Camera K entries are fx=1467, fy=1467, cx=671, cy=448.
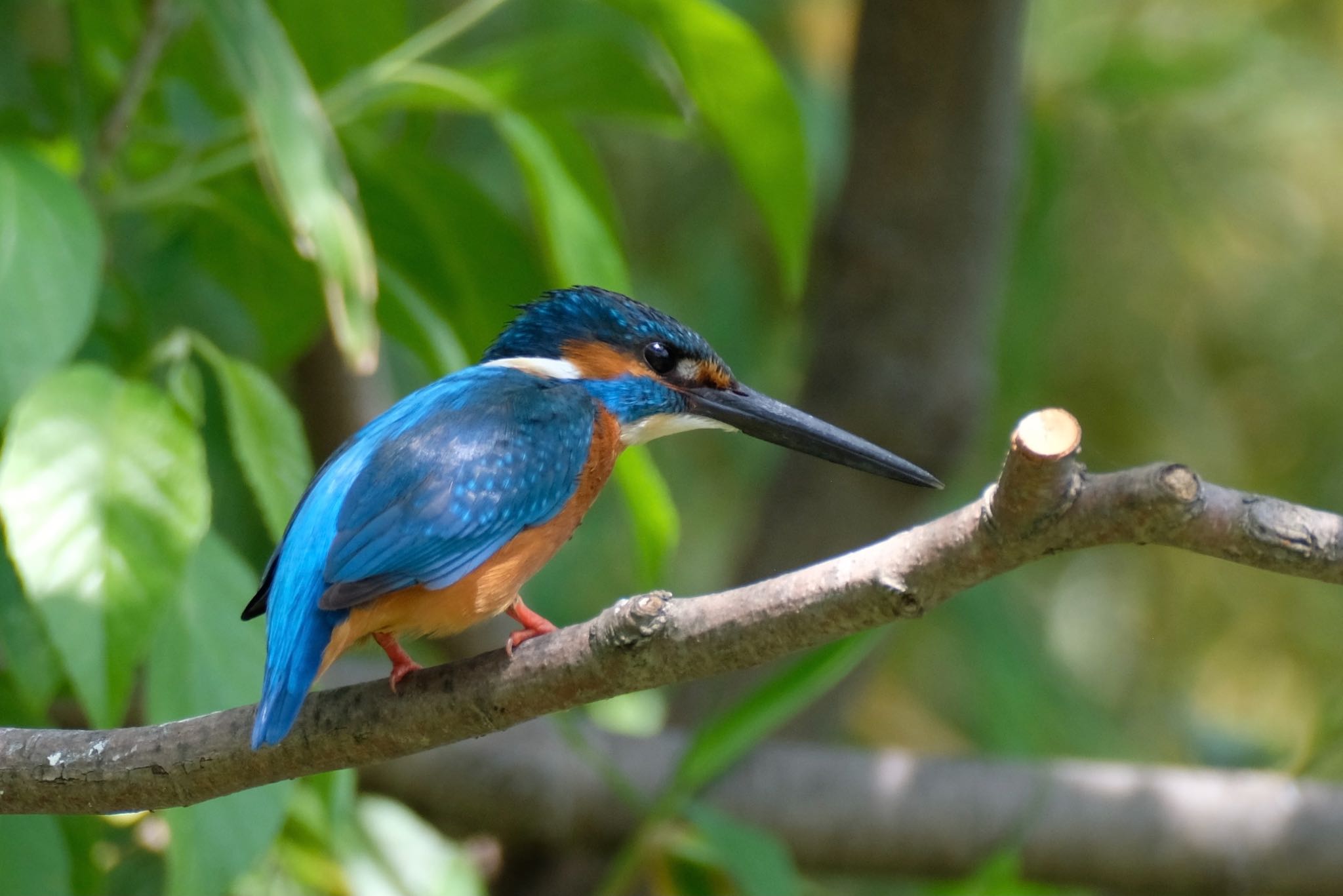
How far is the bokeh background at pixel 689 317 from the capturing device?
195 cm

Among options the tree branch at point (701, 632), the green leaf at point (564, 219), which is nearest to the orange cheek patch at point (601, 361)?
the green leaf at point (564, 219)

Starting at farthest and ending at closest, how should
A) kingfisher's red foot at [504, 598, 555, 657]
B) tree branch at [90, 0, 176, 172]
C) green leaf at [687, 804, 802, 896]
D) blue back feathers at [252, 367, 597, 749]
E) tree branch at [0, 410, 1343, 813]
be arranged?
1. green leaf at [687, 804, 802, 896]
2. tree branch at [90, 0, 176, 172]
3. kingfisher's red foot at [504, 598, 555, 657]
4. blue back feathers at [252, 367, 597, 749]
5. tree branch at [0, 410, 1343, 813]

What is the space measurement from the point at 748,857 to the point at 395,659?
1.01 metres

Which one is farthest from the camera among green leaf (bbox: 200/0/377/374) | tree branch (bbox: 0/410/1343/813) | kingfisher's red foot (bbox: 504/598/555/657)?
green leaf (bbox: 200/0/377/374)

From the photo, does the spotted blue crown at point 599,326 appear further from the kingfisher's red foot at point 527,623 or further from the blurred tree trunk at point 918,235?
the blurred tree trunk at point 918,235

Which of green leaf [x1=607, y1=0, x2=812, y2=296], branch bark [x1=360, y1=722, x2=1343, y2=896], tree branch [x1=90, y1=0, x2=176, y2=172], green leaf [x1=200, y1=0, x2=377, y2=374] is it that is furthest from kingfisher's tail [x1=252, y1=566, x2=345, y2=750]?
branch bark [x1=360, y1=722, x2=1343, y2=896]

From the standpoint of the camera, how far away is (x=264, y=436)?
2.08 metres

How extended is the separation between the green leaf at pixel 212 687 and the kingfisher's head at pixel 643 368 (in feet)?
1.73

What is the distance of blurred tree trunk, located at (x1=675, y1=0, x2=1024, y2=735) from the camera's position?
10.1ft

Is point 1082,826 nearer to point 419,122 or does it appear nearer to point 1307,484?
point 1307,484

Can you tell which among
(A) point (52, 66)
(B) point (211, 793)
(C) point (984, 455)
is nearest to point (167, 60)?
(A) point (52, 66)

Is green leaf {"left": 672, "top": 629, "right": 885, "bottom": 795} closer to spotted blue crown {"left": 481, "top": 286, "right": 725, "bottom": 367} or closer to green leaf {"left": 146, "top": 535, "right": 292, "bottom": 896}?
spotted blue crown {"left": 481, "top": 286, "right": 725, "bottom": 367}

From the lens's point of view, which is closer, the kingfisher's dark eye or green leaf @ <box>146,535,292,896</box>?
green leaf @ <box>146,535,292,896</box>

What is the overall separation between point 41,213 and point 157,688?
65 centimetres
